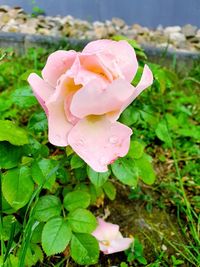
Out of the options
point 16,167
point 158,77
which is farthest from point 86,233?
point 158,77

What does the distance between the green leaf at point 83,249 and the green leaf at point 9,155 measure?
21cm

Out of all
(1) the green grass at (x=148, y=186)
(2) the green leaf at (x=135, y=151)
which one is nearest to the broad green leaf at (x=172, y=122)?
(1) the green grass at (x=148, y=186)

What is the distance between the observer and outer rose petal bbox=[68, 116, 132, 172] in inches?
38.7

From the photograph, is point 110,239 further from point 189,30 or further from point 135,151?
point 189,30

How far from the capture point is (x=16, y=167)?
3.76 ft

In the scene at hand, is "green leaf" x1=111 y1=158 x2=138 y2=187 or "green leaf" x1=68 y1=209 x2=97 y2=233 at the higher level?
"green leaf" x1=111 y1=158 x2=138 y2=187

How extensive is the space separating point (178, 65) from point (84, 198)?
205 cm

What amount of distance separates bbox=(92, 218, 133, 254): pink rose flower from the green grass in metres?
0.04

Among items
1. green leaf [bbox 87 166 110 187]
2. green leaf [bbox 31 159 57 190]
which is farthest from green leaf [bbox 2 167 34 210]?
green leaf [bbox 87 166 110 187]

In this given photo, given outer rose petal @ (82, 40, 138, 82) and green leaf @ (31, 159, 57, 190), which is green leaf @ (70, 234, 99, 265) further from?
outer rose petal @ (82, 40, 138, 82)

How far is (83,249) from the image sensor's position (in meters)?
1.14

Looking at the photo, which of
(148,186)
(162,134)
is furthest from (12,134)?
(162,134)

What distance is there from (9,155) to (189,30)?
298 cm

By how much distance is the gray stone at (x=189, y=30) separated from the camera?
12.6 ft
